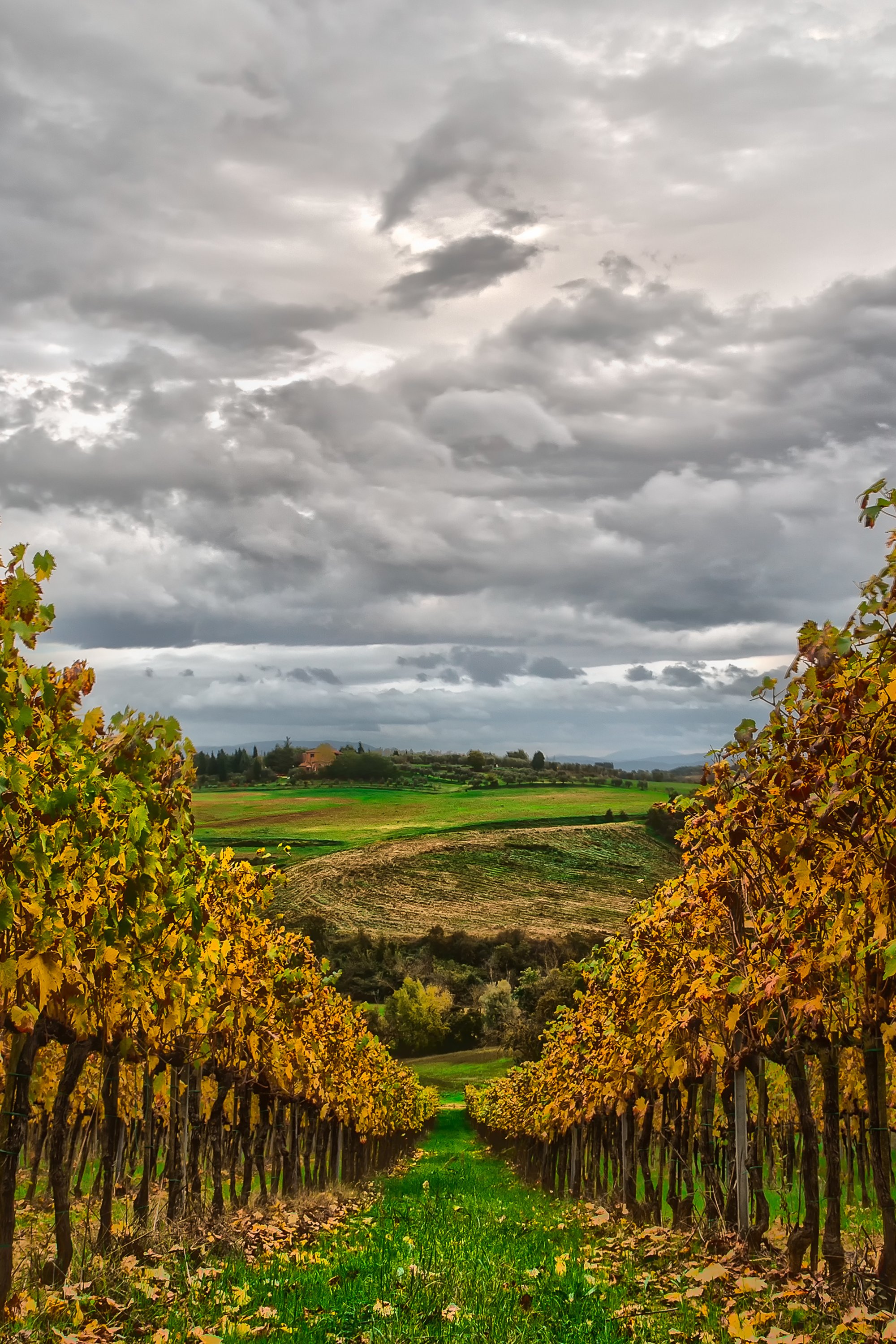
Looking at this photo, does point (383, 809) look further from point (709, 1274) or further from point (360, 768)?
point (709, 1274)

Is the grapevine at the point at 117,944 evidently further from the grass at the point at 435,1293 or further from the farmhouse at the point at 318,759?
the farmhouse at the point at 318,759

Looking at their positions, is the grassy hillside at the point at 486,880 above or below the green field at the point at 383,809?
below

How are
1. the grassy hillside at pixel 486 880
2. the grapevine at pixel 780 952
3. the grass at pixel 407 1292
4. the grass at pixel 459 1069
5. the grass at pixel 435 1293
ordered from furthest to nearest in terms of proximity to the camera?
the grassy hillside at pixel 486 880
the grass at pixel 459 1069
the grass at pixel 407 1292
the grass at pixel 435 1293
the grapevine at pixel 780 952

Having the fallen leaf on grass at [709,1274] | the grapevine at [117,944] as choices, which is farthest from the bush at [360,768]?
the fallen leaf on grass at [709,1274]

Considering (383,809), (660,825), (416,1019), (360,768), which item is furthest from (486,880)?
(360,768)

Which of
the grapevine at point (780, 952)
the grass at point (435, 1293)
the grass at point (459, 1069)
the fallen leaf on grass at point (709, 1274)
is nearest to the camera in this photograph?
the grapevine at point (780, 952)

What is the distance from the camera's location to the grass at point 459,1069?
74938mm

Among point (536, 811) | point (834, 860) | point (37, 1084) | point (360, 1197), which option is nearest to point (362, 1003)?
point (360, 1197)

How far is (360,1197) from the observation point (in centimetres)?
2142

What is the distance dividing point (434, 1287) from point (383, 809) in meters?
125

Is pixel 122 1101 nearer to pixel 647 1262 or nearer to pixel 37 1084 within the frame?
pixel 37 1084

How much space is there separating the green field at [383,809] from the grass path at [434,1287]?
280ft

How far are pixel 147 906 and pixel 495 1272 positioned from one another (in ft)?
19.2

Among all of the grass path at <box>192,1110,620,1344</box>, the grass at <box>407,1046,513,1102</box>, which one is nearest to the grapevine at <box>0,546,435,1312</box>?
the grass path at <box>192,1110,620,1344</box>
